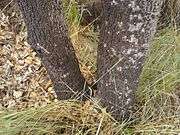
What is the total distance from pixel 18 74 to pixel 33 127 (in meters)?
0.61

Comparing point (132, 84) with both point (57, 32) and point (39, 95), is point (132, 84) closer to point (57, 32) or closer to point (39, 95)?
point (57, 32)

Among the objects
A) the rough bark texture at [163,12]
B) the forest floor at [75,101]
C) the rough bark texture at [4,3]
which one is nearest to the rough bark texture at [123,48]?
the forest floor at [75,101]

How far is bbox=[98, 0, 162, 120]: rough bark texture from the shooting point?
171 cm

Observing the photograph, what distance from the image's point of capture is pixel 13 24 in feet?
9.58

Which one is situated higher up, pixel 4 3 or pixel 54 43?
pixel 4 3

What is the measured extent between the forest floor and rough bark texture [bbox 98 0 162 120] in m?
0.10

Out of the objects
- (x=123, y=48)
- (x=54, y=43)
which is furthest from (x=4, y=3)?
(x=123, y=48)

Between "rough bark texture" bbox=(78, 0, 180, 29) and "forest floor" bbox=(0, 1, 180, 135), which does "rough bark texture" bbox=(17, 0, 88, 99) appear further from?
"rough bark texture" bbox=(78, 0, 180, 29)

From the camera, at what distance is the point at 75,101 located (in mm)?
2219

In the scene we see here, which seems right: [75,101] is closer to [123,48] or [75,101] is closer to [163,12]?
[123,48]

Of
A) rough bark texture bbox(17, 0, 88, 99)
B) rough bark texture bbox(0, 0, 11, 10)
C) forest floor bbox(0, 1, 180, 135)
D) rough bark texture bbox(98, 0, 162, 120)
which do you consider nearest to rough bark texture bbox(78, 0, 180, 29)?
forest floor bbox(0, 1, 180, 135)

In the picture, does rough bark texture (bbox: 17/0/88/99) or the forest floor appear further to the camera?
the forest floor

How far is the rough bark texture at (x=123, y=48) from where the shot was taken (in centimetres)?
171

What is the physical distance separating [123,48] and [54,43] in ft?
1.18
